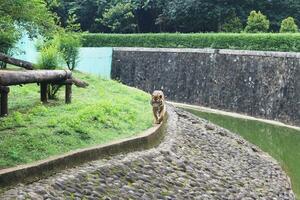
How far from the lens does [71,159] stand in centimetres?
934

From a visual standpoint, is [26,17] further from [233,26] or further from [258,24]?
[233,26]

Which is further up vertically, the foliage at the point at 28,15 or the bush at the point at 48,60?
the foliage at the point at 28,15

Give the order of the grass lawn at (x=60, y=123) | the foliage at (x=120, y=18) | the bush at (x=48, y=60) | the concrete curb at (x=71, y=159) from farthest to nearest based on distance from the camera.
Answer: the foliage at (x=120, y=18)
the bush at (x=48, y=60)
the grass lawn at (x=60, y=123)
the concrete curb at (x=71, y=159)

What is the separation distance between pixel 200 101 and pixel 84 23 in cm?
1761

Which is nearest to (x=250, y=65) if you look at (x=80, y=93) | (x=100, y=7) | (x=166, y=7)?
(x=80, y=93)

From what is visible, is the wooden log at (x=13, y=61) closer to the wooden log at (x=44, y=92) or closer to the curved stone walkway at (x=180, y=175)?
the wooden log at (x=44, y=92)

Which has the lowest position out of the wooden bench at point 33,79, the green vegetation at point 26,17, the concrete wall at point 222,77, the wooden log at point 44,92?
the concrete wall at point 222,77

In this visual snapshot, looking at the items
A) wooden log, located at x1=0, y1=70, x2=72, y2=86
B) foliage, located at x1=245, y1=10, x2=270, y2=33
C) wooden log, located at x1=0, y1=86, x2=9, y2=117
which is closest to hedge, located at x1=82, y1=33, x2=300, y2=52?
foliage, located at x1=245, y1=10, x2=270, y2=33

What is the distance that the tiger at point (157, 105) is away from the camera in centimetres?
1310

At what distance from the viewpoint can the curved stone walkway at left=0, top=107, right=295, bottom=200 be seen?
8.67 meters

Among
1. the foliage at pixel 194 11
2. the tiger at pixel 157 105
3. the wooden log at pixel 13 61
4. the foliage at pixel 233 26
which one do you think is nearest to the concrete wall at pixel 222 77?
the foliage at pixel 233 26

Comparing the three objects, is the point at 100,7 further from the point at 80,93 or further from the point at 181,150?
the point at 181,150

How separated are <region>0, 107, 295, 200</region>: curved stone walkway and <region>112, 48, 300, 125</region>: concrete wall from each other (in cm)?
625

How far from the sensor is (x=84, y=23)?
141 feet
